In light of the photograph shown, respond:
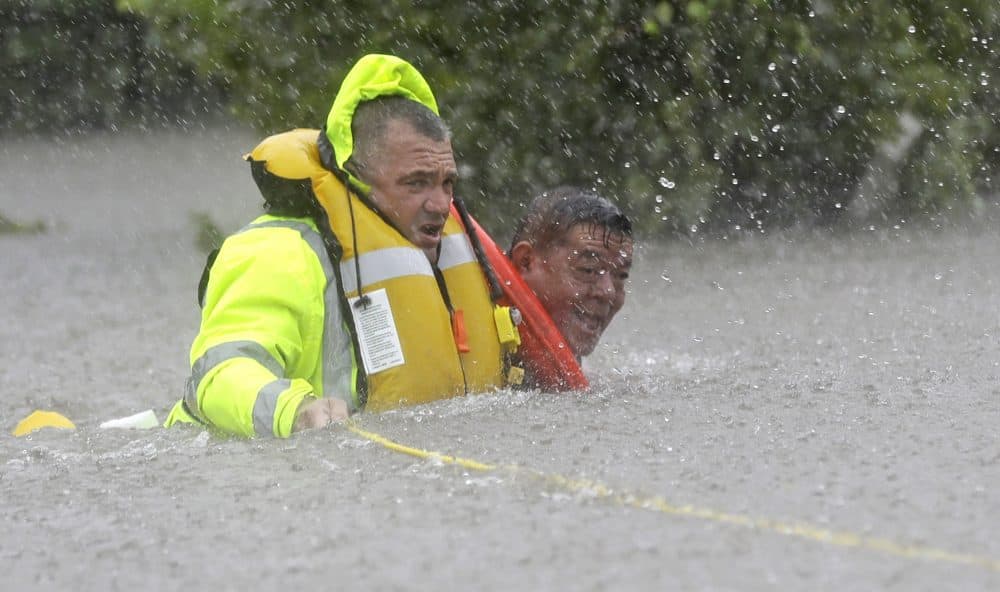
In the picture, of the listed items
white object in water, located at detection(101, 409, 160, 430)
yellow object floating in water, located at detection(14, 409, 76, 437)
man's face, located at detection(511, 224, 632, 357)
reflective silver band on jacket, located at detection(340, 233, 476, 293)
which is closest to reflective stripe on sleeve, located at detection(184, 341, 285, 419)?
reflective silver band on jacket, located at detection(340, 233, 476, 293)

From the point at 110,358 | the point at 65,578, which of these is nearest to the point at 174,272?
the point at 110,358

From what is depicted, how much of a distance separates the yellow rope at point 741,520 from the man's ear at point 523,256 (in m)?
1.57

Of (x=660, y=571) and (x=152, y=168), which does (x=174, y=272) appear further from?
(x=660, y=571)

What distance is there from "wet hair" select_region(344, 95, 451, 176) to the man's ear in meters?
0.56

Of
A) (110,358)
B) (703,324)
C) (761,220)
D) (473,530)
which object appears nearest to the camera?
(473,530)

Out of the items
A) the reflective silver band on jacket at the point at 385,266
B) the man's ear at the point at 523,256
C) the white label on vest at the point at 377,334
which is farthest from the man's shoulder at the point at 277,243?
the man's ear at the point at 523,256

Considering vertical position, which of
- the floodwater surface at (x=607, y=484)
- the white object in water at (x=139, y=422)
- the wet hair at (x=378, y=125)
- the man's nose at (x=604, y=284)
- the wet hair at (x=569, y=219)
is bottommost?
the white object in water at (x=139, y=422)

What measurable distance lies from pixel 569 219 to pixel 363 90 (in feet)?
2.84

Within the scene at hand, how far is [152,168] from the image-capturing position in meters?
20.9

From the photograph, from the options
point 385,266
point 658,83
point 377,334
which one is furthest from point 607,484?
point 658,83

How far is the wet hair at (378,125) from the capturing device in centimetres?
540

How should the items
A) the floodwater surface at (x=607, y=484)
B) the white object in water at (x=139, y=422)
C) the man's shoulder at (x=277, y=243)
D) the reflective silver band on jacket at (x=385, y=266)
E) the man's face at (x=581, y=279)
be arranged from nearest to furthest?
the floodwater surface at (x=607, y=484)
the man's shoulder at (x=277, y=243)
the reflective silver band on jacket at (x=385, y=266)
the man's face at (x=581, y=279)
the white object in water at (x=139, y=422)

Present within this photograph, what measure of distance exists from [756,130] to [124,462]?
7055 mm

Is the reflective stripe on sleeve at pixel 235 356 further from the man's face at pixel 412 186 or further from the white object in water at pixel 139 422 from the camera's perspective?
the white object in water at pixel 139 422
